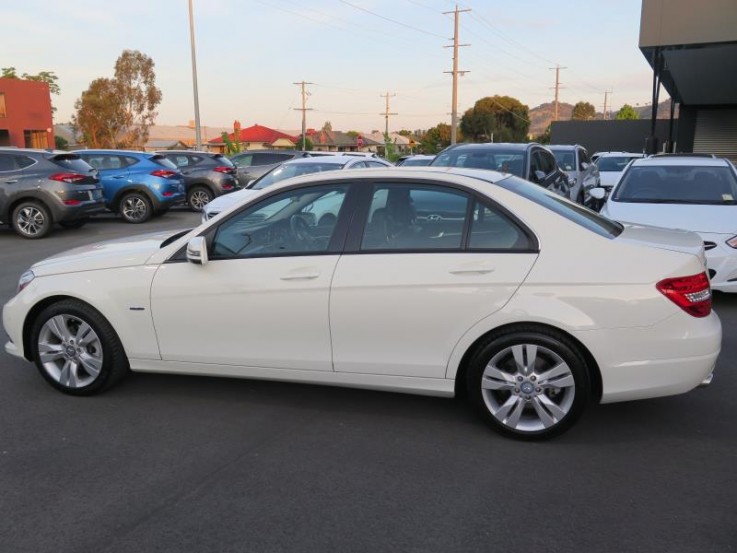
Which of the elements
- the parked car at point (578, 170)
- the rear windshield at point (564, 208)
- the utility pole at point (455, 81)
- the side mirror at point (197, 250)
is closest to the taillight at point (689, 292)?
the rear windshield at point (564, 208)

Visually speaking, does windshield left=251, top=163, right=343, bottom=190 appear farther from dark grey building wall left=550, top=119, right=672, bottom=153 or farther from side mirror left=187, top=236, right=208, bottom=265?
dark grey building wall left=550, top=119, right=672, bottom=153

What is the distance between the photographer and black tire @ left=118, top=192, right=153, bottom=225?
1509cm

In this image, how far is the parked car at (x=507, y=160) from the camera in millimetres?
9750

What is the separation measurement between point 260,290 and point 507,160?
6.63m

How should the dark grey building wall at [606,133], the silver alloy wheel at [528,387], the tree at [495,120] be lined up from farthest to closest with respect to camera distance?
the tree at [495,120] → the dark grey building wall at [606,133] → the silver alloy wheel at [528,387]

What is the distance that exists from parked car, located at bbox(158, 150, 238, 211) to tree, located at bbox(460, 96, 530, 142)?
66044mm

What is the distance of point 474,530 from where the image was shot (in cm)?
306

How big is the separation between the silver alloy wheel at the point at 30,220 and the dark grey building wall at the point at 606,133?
41602 millimetres

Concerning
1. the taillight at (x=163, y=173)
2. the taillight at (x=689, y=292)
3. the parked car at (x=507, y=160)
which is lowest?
the taillight at (x=689, y=292)

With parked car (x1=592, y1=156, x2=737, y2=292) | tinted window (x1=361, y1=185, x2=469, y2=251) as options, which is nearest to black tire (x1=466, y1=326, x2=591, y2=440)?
tinted window (x1=361, y1=185, x2=469, y2=251)

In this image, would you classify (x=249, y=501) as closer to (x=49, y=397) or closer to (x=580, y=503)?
(x=580, y=503)

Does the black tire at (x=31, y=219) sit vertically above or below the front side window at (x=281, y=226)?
below

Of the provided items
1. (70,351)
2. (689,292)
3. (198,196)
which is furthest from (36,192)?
(689,292)

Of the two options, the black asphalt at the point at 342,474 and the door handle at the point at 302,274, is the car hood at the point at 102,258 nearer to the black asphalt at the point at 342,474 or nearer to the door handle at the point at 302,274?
the black asphalt at the point at 342,474
